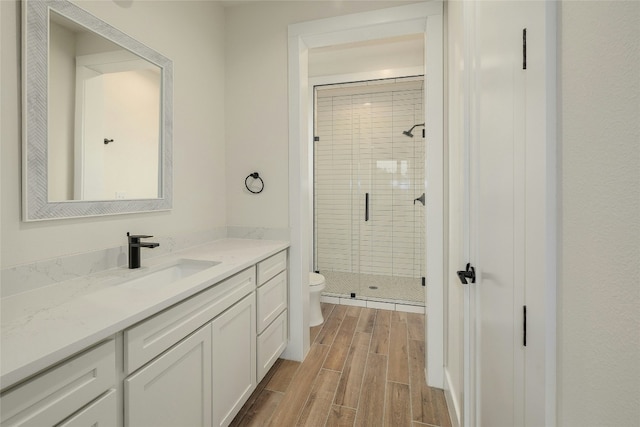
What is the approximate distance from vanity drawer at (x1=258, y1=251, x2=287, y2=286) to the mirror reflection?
2.51 feet

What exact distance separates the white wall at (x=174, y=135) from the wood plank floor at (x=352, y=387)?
1224 millimetres

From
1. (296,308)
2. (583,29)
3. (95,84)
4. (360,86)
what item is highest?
(360,86)

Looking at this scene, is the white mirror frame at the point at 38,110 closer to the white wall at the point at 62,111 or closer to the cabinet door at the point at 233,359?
→ the white wall at the point at 62,111

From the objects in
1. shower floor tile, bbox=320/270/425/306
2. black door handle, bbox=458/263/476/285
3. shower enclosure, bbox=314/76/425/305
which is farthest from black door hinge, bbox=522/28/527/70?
shower enclosure, bbox=314/76/425/305

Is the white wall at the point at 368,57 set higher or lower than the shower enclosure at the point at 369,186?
higher

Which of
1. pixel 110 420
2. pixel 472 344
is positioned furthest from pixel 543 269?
pixel 110 420

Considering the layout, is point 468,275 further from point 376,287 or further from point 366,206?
point 366,206

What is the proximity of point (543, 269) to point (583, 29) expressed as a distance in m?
0.45

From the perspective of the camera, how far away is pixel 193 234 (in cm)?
209

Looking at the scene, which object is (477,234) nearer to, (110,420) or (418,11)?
(110,420)

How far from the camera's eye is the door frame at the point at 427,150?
1.95 m

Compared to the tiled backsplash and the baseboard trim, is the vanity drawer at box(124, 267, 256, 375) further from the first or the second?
the tiled backsplash

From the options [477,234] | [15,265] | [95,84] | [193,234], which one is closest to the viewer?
[15,265]

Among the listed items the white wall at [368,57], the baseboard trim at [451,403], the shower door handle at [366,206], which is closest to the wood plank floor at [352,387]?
the baseboard trim at [451,403]
